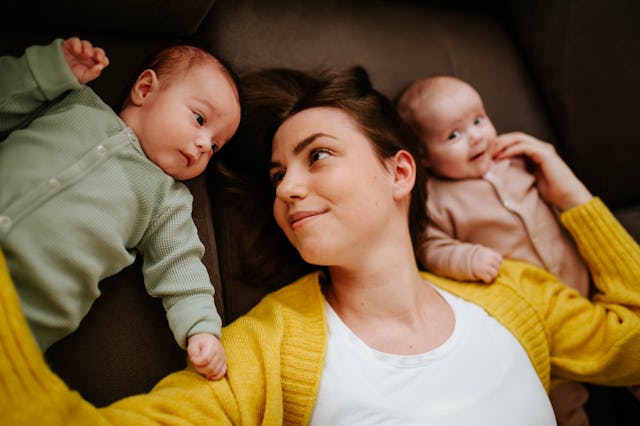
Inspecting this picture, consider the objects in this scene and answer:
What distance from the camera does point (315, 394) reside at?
0.92 metres

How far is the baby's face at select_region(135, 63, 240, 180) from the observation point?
3.10ft

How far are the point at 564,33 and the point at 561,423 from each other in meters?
1.22

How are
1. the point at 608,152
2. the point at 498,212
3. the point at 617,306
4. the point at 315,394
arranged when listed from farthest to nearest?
1. the point at 608,152
2. the point at 498,212
3. the point at 617,306
4. the point at 315,394

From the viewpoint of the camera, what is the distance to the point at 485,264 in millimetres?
1169

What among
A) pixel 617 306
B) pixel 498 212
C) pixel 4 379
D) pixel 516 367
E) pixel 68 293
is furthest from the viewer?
pixel 498 212

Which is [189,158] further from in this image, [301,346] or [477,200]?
[477,200]

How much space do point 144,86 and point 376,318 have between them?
2.38ft

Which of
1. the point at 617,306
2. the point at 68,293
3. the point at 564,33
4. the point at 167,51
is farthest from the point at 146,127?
the point at 564,33

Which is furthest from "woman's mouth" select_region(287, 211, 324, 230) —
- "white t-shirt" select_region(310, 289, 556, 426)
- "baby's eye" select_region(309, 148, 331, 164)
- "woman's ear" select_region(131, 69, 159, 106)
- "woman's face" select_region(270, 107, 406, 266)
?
"woman's ear" select_region(131, 69, 159, 106)

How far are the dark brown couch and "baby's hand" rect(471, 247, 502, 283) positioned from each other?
0.46 metres

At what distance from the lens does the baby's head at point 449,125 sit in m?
1.31

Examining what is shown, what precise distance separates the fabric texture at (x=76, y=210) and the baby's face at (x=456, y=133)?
737mm

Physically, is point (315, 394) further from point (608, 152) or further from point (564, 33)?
point (564, 33)

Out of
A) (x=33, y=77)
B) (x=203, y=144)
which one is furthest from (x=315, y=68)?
(x=33, y=77)
